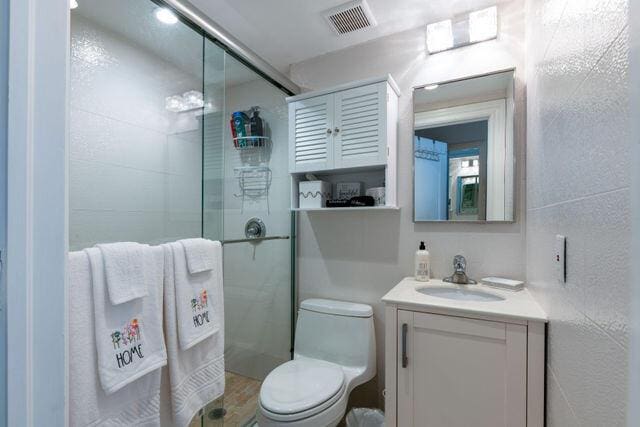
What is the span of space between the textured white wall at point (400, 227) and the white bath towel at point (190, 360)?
0.81 metres

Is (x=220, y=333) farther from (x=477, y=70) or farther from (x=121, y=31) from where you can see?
(x=477, y=70)

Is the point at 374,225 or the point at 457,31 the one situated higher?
the point at 457,31

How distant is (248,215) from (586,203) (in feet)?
5.18

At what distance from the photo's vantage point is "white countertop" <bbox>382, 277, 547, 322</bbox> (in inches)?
39.9

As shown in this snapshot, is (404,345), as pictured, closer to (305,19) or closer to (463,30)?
(463,30)


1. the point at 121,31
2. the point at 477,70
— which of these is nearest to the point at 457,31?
the point at 477,70

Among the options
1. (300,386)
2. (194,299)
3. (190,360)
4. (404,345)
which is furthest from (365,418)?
(194,299)

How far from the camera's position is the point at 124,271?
832mm

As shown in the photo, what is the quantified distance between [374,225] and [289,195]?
1.94ft

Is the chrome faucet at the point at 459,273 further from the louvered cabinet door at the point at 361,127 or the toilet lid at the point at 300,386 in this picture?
the toilet lid at the point at 300,386

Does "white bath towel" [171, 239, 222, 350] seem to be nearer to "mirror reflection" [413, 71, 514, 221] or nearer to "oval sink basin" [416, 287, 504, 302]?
"oval sink basin" [416, 287, 504, 302]

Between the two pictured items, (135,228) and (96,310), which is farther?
(135,228)

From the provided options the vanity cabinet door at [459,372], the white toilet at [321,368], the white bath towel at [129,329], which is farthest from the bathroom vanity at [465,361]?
the white bath towel at [129,329]

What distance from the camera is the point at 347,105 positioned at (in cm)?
160
